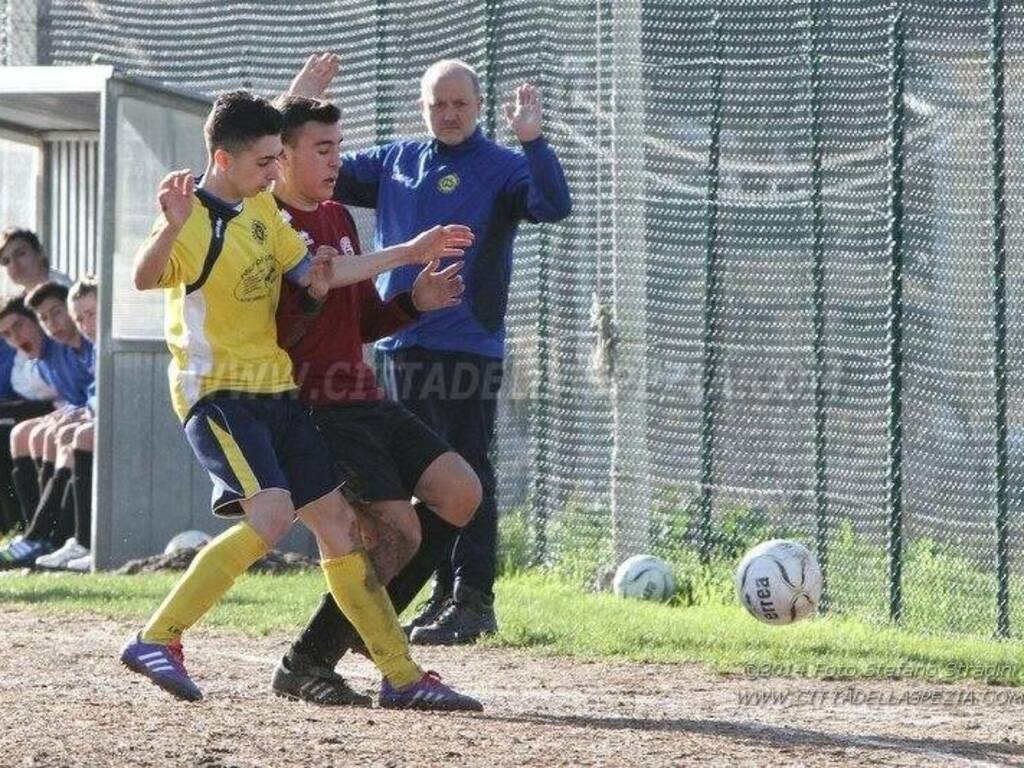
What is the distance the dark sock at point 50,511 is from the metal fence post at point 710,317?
13.1ft

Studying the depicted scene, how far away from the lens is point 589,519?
36.5 ft

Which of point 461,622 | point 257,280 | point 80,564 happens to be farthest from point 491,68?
point 257,280

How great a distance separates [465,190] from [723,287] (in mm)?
2283

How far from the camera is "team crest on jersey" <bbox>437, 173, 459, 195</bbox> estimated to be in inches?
332

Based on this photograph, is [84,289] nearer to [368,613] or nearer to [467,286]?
[467,286]

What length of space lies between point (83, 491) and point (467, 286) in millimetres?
4455

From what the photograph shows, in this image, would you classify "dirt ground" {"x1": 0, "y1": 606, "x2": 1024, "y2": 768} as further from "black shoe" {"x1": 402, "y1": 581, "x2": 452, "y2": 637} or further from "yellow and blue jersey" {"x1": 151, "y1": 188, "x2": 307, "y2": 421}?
"yellow and blue jersey" {"x1": 151, "y1": 188, "x2": 307, "y2": 421}

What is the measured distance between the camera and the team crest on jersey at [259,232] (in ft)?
20.7

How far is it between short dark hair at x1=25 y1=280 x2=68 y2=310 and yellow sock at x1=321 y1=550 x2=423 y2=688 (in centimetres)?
669

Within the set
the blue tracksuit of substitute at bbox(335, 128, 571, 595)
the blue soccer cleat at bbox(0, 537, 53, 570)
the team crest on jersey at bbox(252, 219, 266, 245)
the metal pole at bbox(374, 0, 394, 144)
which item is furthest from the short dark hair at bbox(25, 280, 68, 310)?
the team crest on jersey at bbox(252, 219, 266, 245)

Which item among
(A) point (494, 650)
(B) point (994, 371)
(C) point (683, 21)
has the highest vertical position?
(C) point (683, 21)

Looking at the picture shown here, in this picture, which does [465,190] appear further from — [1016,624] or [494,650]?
[1016,624]

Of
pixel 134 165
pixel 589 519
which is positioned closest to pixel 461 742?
pixel 589 519

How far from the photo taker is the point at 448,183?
8.45 meters
